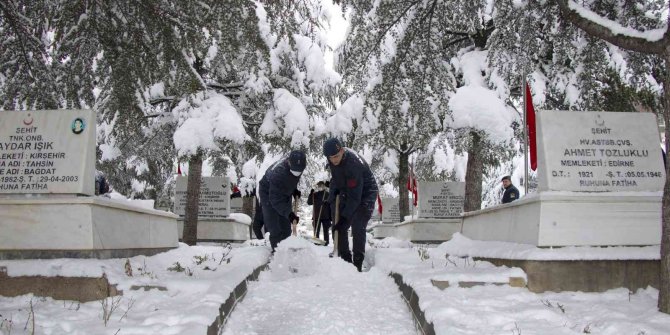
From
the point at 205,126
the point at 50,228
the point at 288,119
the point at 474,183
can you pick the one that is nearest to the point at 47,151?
the point at 50,228

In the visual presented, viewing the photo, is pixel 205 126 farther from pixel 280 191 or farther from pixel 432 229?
pixel 432 229

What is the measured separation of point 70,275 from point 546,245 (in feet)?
14.0

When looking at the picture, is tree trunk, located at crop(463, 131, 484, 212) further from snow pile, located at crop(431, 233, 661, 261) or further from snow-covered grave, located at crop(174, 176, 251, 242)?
snow-covered grave, located at crop(174, 176, 251, 242)

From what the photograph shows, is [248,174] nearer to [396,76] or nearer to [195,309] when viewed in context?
[396,76]

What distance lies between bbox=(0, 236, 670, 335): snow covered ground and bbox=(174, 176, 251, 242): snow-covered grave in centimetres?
853

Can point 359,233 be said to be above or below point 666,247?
below

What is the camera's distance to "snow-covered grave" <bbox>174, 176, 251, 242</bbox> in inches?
588

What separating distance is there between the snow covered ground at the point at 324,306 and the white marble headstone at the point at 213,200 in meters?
8.81

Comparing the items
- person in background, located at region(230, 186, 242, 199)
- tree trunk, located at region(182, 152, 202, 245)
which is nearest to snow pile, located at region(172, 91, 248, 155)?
tree trunk, located at region(182, 152, 202, 245)

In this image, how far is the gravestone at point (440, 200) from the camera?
50.1 feet

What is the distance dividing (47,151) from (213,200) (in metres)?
10.1

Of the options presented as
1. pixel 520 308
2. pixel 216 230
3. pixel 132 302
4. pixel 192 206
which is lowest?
pixel 216 230

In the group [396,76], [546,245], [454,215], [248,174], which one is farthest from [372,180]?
[248,174]

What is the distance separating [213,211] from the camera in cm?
1529
